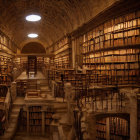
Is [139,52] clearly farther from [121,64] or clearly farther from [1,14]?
[1,14]

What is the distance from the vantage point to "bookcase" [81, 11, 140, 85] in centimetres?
866

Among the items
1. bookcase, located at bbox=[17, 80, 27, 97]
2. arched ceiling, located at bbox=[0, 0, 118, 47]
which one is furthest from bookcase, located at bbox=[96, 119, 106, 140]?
arched ceiling, located at bbox=[0, 0, 118, 47]

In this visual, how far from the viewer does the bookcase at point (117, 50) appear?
8.66 m

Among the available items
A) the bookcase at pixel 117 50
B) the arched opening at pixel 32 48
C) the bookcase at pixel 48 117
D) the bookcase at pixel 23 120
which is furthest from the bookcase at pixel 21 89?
the arched opening at pixel 32 48

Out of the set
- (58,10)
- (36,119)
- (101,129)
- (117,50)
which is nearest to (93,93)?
(101,129)

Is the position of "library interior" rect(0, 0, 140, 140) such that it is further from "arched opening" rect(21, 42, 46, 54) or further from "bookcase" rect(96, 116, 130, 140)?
"arched opening" rect(21, 42, 46, 54)

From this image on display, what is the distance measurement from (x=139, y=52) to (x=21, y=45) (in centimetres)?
2700

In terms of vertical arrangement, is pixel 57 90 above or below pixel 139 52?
below

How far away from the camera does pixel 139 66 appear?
851 centimetres

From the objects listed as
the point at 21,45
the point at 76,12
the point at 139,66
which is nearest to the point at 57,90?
the point at 139,66

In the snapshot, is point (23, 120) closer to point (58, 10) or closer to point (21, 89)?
point (21, 89)

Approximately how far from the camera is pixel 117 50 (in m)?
9.84

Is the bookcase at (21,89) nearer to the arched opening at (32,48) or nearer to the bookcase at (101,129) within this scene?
the bookcase at (101,129)

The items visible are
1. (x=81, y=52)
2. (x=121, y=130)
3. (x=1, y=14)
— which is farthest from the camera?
(x=1, y=14)
